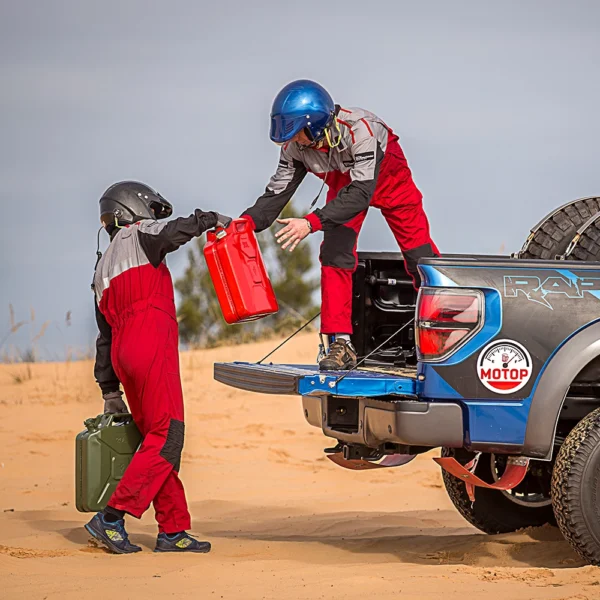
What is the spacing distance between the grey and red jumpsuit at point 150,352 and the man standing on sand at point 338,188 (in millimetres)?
582

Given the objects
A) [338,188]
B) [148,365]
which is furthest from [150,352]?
[338,188]

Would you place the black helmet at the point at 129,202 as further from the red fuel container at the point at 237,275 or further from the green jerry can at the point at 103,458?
the green jerry can at the point at 103,458

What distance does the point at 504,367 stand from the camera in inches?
221

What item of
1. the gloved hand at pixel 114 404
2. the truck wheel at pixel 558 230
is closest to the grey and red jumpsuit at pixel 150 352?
the gloved hand at pixel 114 404

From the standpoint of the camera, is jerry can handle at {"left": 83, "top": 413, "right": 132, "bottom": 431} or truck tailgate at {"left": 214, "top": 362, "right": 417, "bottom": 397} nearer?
truck tailgate at {"left": 214, "top": 362, "right": 417, "bottom": 397}

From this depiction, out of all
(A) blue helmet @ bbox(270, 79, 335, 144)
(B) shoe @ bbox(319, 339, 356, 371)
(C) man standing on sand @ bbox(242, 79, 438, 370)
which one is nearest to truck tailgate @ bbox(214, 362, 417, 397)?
(B) shoe @ bbox(319, 339, 356, 371)

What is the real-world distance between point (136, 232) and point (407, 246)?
5.35 feet

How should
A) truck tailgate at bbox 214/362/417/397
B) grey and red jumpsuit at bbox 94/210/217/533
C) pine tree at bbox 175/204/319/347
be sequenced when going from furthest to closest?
1. pine tree at bbox 175/204/319/347
2. grey and red jumpsuit at bbox 94/210/217/533
3. truck tailgate at bbox 214/362/417/397

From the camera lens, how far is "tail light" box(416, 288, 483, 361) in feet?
18.4

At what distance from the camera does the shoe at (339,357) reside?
6723 mm

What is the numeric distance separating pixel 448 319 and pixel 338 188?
2.00 m

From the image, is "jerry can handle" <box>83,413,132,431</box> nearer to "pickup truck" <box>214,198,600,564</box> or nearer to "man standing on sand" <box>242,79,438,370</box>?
"man standing on sand" <box>242,79,438,370</box>

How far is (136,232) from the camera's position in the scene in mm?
6883

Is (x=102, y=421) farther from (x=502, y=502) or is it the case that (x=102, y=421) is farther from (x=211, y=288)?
(x=211, y=288)
